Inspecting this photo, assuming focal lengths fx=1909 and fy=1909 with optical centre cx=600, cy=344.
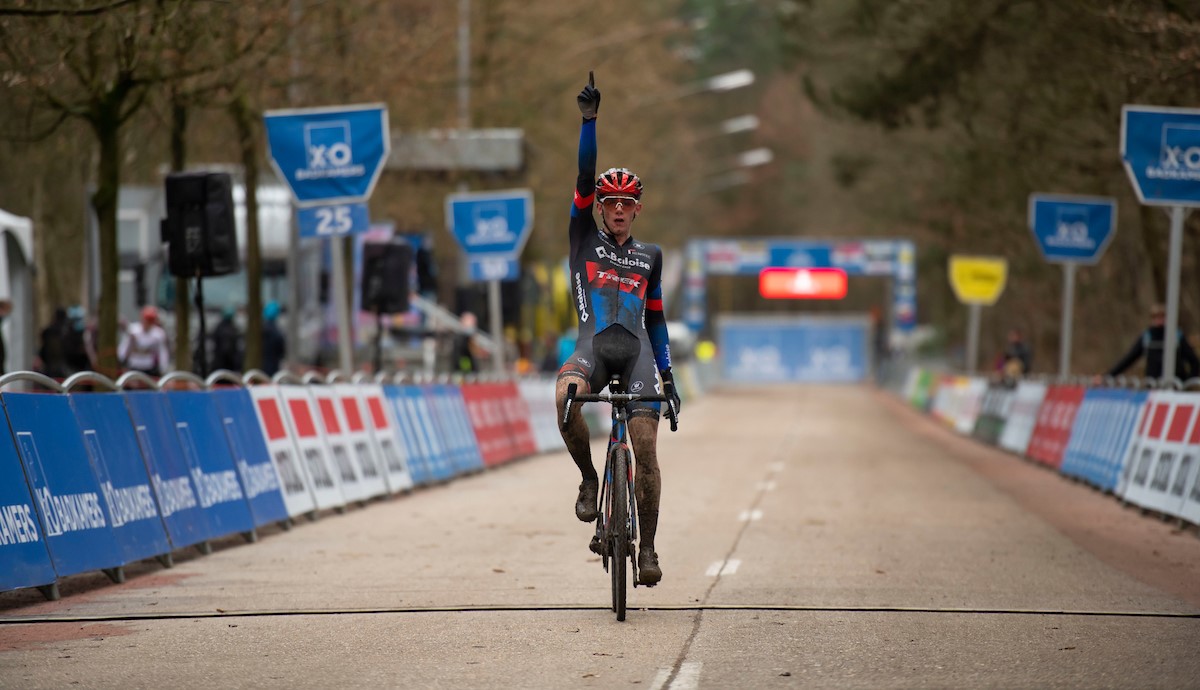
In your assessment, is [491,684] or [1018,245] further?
[1018,245]

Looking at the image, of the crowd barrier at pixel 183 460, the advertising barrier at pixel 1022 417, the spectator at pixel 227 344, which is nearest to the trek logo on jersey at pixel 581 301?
the crowd barrier at pixel 183 460

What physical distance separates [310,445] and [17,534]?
635 centimetres

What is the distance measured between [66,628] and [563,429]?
9.16 feet

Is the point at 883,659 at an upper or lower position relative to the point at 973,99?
lower

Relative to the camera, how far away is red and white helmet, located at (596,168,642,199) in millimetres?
10000

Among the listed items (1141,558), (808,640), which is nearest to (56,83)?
(1141,558)

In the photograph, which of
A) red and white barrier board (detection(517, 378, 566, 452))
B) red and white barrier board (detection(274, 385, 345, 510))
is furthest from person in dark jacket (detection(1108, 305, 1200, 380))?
red and white barrier board (detection(274, 385, 345, 510))

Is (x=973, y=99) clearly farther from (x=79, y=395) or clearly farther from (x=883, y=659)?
(x=883, y=659)

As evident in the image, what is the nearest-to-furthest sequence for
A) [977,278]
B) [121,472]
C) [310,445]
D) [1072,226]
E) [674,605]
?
[674,605] < [121,472] < [310,445] < [1072,226] < [977,278]

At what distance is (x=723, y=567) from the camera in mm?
12672

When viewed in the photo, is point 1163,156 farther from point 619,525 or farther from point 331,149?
point 619,525

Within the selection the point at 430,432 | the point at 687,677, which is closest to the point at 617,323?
the point at 687,677

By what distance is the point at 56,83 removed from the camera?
22234mm

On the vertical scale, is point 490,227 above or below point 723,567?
above
